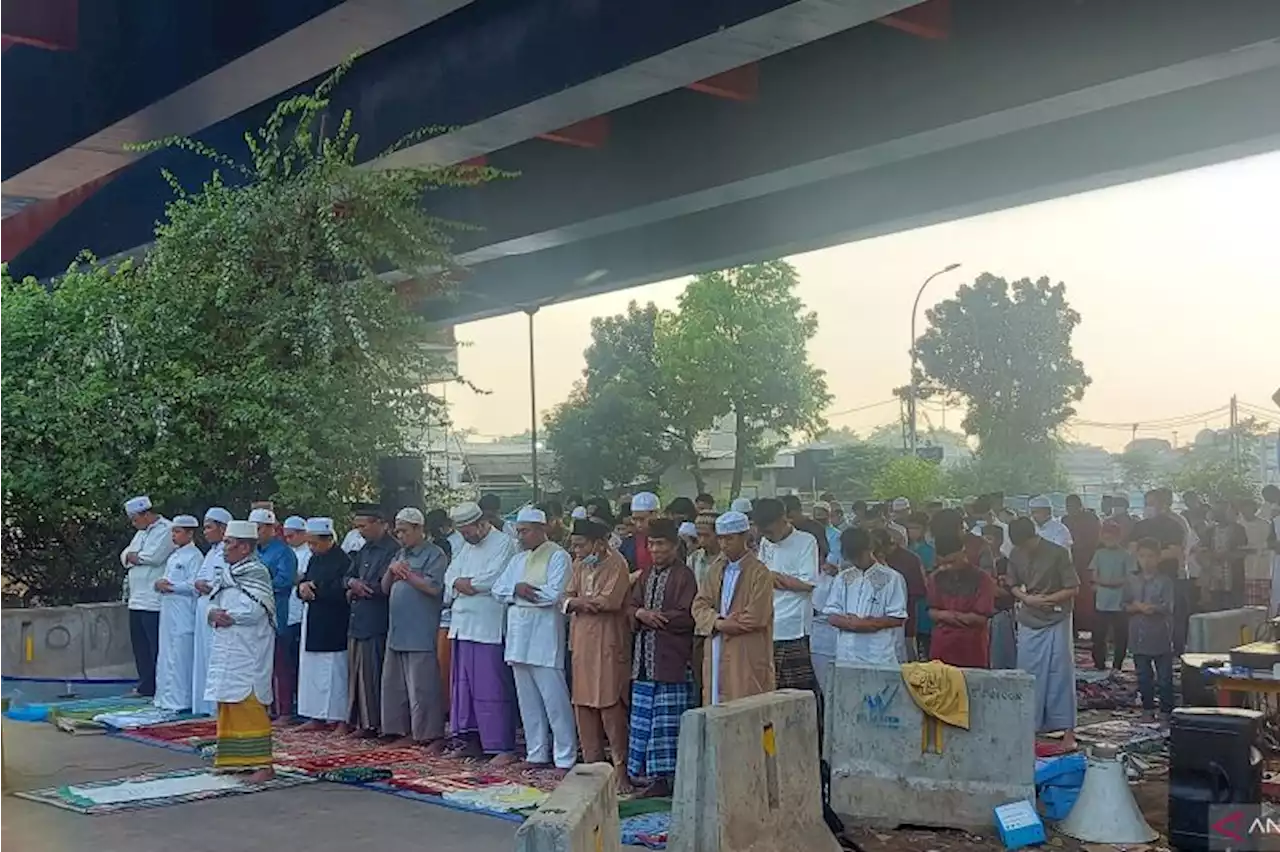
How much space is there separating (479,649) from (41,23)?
28.9 ft

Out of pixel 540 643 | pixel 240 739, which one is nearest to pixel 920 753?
pixel 540 643

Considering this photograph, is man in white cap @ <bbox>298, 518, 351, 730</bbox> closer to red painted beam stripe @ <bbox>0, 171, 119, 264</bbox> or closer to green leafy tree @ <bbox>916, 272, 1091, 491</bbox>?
red painted beam stripe @ <bbox>0, 171, 119, 264</bbox>

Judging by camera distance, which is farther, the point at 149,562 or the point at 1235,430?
the point at 1235,430

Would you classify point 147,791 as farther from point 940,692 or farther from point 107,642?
point 107,642

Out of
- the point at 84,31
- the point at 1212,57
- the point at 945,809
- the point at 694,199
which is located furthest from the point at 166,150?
the point at 945,809

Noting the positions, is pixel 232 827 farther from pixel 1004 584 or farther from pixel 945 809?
pixel 1004 584

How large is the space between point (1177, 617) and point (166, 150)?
1444cm

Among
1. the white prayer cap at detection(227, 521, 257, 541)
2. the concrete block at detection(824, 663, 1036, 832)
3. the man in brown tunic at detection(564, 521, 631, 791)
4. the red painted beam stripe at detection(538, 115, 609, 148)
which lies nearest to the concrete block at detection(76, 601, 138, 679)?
the white prayer cap at detection(227, 521, 257, 541)

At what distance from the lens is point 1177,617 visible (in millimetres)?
13703

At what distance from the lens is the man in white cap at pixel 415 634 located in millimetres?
11094

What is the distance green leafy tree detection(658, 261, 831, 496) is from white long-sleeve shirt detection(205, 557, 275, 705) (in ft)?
93.3

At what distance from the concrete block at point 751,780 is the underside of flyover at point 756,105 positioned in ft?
17.8

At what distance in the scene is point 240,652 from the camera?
9.61 meters

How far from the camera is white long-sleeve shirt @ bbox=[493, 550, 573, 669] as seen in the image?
1018 centimetres
